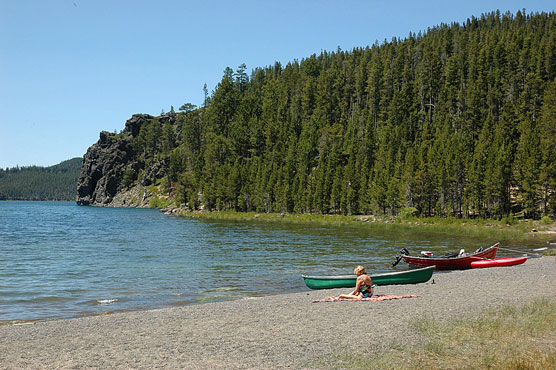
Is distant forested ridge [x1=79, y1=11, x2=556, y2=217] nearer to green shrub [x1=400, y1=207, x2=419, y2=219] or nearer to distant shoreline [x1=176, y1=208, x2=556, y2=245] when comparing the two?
green shrub [x1=400, y1=207, x2=419, y2=219]

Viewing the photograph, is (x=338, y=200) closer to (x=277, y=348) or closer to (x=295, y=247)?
(x=295, y=247)

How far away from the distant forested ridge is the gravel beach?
7132cm

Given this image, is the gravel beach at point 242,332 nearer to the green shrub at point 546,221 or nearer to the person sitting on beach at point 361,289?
the person sitting on beach at point 361,289

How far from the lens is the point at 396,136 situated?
12044 centimetres

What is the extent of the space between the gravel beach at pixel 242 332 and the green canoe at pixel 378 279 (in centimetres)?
127

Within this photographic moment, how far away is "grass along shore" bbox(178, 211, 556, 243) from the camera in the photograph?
63.5 metres

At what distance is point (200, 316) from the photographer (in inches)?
729

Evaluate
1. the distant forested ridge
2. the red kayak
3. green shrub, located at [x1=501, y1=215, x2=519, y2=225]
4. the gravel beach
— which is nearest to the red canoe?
the red kayak

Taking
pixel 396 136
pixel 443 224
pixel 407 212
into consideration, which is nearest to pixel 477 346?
pixel 443 224

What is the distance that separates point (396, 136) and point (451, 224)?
1774 inches

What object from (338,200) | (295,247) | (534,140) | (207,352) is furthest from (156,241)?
(534,140)

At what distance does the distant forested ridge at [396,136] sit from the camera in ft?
298

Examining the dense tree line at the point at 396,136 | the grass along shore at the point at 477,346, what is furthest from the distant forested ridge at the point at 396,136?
the grass along shore at the point at 477,346

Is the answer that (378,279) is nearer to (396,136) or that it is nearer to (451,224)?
(451,224)
